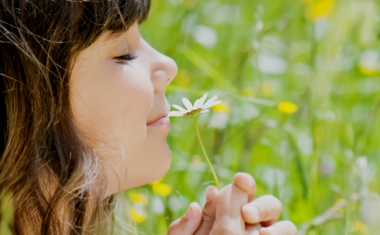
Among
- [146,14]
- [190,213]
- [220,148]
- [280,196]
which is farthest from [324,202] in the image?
[146,14]

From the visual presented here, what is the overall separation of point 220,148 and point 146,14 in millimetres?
401

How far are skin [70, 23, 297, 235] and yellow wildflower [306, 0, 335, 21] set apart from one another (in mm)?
958

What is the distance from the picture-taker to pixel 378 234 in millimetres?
763

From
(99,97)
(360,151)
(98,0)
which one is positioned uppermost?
(98,0)

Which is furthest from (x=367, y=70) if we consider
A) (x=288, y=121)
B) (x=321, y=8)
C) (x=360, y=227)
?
(x=360, y=227)

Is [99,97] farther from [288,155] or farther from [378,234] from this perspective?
[288,155]

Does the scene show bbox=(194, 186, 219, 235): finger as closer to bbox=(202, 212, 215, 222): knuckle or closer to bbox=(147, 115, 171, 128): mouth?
bbox=(202, 212, 215, 222): knuckle

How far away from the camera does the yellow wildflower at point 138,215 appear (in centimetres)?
108

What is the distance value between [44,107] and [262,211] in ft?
1.00

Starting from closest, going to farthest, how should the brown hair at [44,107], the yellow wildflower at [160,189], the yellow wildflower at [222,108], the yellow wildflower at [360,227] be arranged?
the brown hair at [44,107] < the yellow wildflower at [360,227] < the yellow wildflower at [160,189] < the yellow wildflower at [222,108]

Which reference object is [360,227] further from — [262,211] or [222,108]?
[222,108]

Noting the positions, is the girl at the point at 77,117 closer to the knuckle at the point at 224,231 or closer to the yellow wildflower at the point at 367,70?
the knuckle at the point at 224,231

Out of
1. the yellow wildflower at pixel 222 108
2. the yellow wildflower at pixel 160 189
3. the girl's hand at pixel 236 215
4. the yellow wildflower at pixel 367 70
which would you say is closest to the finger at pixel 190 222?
the girl's hand at pixel 236 215

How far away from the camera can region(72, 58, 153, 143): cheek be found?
75 cm
